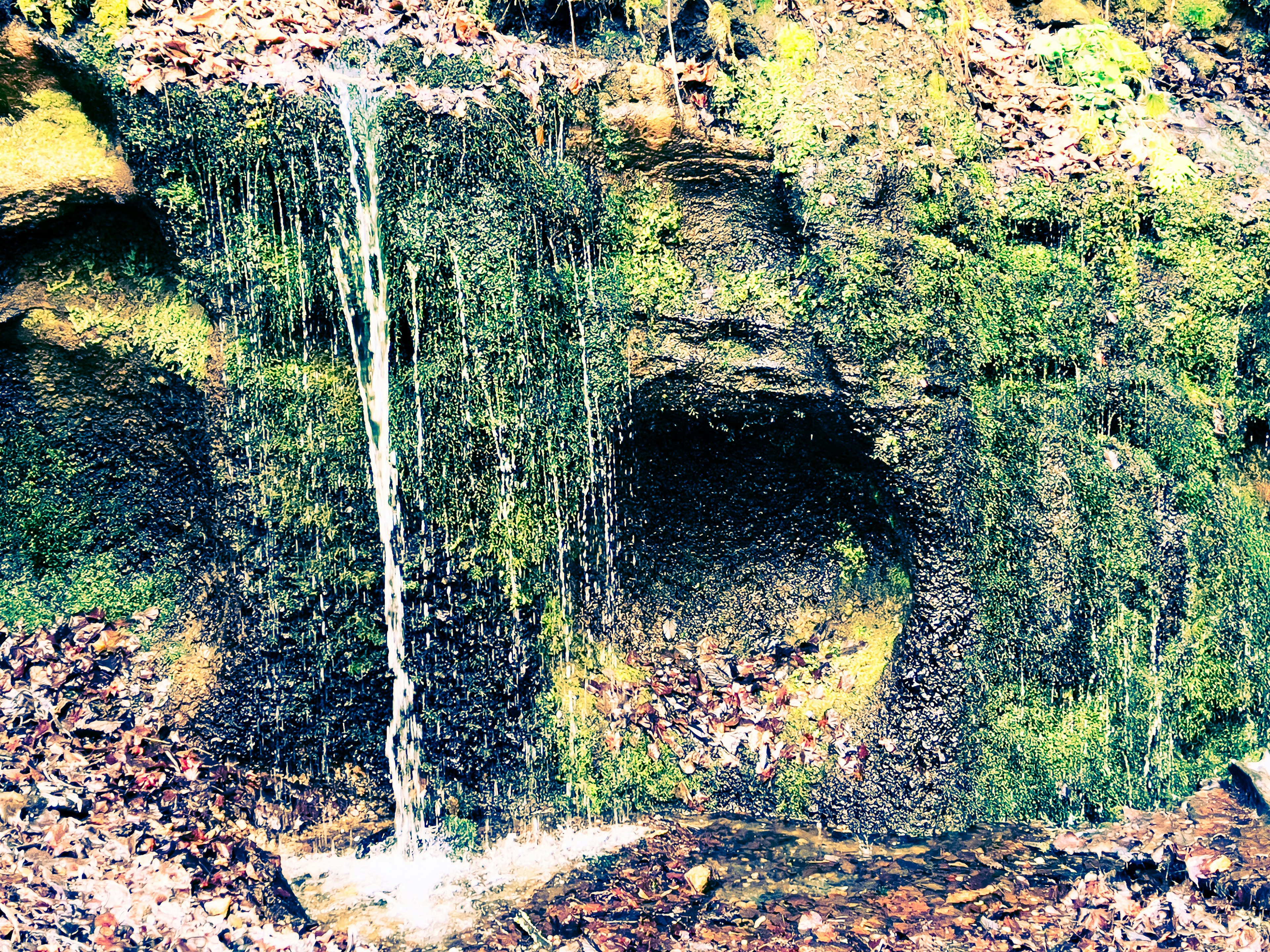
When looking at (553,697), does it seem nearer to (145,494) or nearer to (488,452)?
(488,452)

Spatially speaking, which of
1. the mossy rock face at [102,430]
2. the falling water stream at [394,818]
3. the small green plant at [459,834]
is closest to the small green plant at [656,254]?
the falling water stream at [394,818]

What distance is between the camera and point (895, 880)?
4.63 m

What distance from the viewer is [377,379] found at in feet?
15.1

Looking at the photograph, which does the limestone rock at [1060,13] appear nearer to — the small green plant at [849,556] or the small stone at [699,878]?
the small green plant at [849,556]

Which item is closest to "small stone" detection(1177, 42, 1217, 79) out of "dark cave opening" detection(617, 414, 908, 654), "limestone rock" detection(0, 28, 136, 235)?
"dark cave opening" detection(617, 414, 908, 654)

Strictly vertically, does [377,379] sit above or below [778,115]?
below

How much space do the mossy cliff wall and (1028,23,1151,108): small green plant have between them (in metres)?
0.73

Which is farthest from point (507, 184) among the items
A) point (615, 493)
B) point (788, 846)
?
point (788, 846)

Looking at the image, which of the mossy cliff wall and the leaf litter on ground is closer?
the leaf litter on ground

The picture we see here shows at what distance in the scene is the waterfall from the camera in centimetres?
429

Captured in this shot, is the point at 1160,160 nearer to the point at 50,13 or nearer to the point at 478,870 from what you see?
the point at 478,870

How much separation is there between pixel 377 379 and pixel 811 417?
2.33 metres

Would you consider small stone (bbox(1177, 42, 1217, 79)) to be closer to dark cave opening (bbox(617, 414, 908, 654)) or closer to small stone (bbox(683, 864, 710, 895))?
dark cave opening (bbox(617, 414, 908, 654))

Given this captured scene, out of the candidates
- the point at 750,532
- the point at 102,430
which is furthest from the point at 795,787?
the point at 102,430
